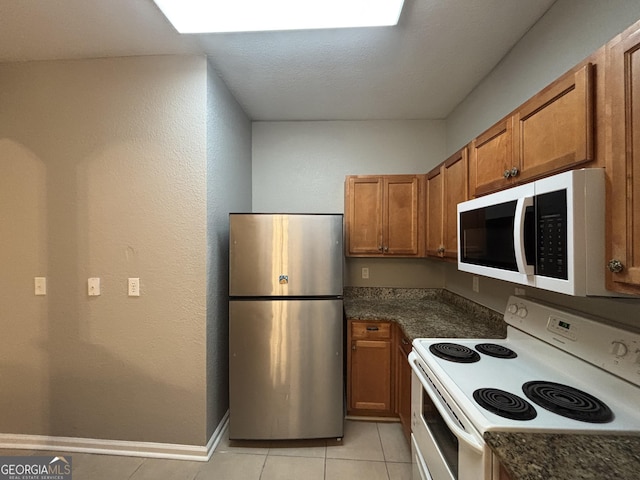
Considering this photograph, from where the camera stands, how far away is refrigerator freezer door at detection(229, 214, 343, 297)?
1820 millimetres

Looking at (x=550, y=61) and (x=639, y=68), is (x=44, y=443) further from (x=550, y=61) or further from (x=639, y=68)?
(x=550, y=61)

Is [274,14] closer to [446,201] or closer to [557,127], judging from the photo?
[557,127]

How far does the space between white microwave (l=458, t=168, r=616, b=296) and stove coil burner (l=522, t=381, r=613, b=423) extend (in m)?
0.43

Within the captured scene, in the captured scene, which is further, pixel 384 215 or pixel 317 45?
pixel 384 215

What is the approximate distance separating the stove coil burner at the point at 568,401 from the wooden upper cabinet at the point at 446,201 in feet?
2.84

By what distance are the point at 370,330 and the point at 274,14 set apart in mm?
2142

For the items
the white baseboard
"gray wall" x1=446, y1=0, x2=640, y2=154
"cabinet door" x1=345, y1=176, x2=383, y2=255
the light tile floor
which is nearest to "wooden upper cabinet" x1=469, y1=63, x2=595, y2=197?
"gray wall" x1=446, y1=0, x2=640, y2=154

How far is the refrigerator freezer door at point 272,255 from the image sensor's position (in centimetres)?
182

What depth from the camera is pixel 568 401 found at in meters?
0.94

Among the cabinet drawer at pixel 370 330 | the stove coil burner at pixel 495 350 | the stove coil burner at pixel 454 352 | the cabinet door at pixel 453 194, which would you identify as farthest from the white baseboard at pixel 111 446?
the cabinet door at pixel 453 194

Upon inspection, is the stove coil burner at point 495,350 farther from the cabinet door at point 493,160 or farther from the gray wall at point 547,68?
the cabinet door at point 493,160

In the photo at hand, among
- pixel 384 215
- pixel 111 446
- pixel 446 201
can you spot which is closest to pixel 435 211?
pixel 446 201

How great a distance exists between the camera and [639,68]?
27.2 inches

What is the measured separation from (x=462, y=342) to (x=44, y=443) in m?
2.90
